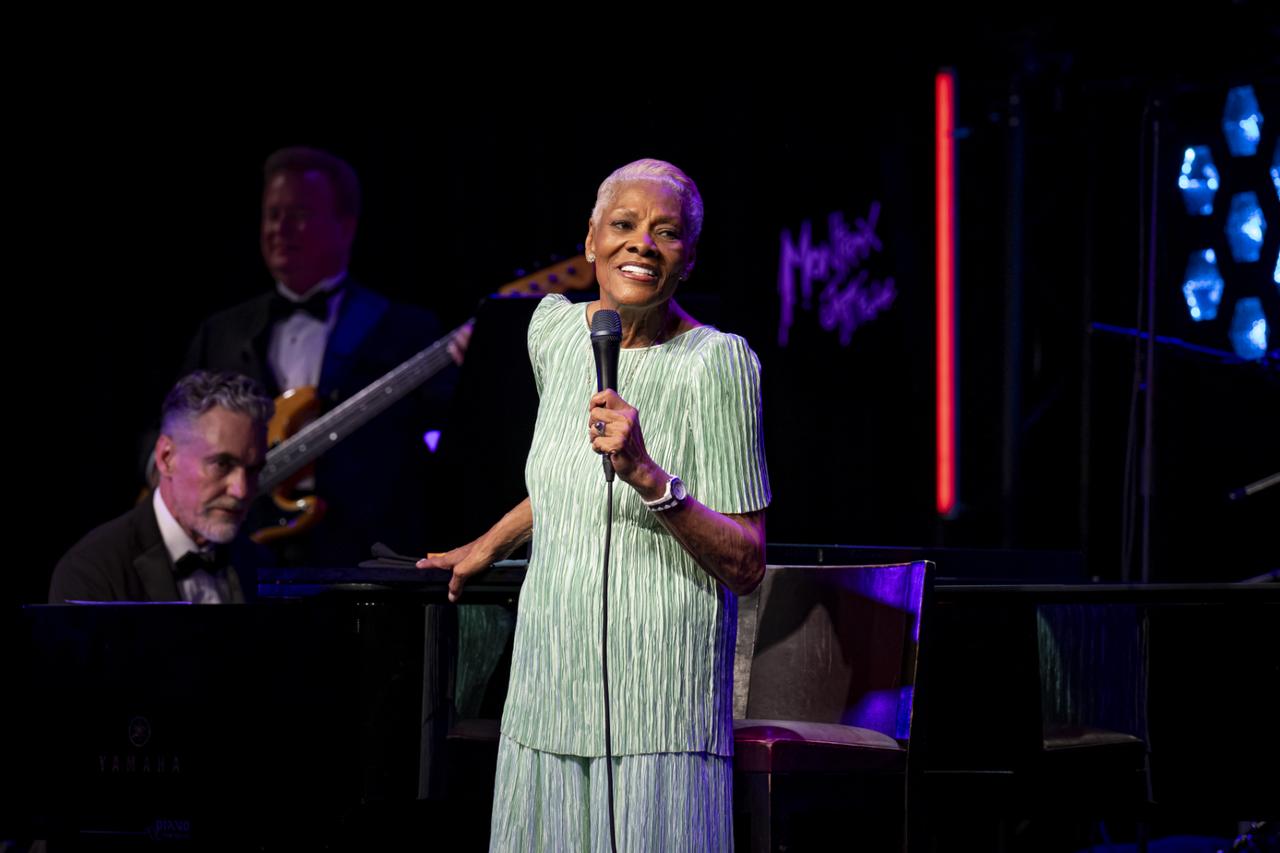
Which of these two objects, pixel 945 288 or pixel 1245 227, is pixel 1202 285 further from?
pixel 945 288

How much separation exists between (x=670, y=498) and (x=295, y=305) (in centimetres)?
369

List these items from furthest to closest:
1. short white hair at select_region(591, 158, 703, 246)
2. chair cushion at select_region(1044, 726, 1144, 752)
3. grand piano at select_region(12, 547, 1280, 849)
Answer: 1. chair cushion at select_region(1044, 726, 1144, 752)
2. grand piano at select_region(12, 547, 1280, 849)
3. short white hair at select_region(591, 158, 703, 246)

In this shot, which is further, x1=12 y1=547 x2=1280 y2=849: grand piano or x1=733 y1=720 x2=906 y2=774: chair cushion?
x1=12 y1=547 x2=1280 y2=849: grand piano

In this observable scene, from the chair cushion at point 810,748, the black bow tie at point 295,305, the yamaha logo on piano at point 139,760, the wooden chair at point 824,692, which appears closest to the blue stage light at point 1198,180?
the wooden chair at point 824,692

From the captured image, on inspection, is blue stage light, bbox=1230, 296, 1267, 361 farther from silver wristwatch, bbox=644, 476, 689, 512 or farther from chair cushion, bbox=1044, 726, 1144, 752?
silver wristwatch, bbox=644, 476, 689, 512

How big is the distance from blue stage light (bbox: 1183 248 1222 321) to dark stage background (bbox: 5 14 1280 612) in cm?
6

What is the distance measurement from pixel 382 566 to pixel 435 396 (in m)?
1.96

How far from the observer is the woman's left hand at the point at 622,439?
1894 millimetres

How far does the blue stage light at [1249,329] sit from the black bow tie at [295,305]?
10.1 feet

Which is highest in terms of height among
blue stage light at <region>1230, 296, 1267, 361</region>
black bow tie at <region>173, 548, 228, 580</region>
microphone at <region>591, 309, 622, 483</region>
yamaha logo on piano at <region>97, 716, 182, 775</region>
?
blue stage light at <region>1230, 296, 1267, 361</region>

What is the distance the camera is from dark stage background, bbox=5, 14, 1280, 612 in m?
5.24

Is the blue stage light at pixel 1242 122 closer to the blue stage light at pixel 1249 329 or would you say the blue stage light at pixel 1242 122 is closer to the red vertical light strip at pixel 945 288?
the blue stage light at pixel 1249 329

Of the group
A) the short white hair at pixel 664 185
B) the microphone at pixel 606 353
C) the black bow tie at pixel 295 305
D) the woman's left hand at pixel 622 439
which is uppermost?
the black bow tie at pixel 295 305

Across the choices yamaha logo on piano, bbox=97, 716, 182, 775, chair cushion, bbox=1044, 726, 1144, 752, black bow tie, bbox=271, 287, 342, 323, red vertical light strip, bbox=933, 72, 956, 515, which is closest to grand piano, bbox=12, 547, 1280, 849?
yamaha logo on piano, bbox=97, 716, 182, 775
